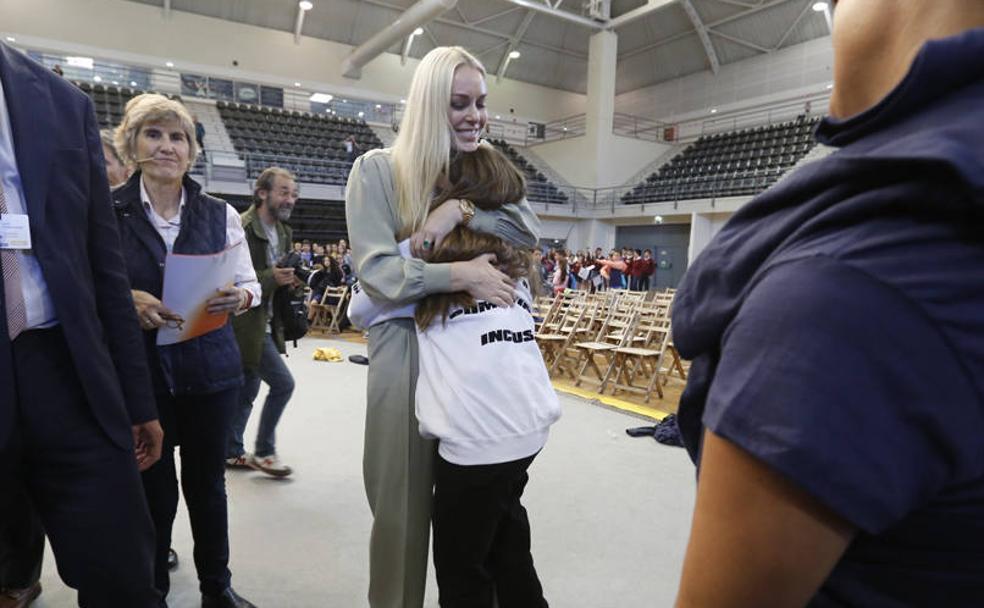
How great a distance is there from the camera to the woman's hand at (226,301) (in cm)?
194

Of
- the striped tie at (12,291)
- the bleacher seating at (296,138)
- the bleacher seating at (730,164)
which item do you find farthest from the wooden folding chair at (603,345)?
the bleacher seating at (296,138)

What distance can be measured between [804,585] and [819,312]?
0.76ft

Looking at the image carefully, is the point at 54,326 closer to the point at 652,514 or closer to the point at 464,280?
the point at 464,280

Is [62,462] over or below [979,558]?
below

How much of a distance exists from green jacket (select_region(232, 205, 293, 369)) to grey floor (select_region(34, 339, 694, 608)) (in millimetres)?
787

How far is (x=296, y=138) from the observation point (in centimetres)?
1841

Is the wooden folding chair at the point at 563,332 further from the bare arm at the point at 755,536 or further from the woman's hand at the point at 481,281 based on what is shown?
the bare arm at the point at 755,536

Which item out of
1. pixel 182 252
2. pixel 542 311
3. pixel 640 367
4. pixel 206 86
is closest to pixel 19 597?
pixel 182 252

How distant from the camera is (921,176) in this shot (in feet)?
1.33

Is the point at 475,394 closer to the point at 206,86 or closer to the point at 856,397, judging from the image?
the point at 856,397

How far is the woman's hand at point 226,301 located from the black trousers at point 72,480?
0.74 metres

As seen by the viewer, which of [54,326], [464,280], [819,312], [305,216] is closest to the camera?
[819,312]

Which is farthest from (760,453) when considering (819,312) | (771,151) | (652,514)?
(771,151)

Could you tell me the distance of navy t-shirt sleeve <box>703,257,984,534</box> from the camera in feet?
1.25
